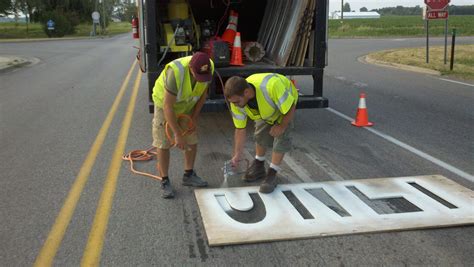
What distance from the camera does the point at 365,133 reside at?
24.1ft

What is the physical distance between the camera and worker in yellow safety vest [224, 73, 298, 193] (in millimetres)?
4324

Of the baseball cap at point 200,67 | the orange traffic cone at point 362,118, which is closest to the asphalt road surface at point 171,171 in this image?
the orange traffic cone at point 362,118

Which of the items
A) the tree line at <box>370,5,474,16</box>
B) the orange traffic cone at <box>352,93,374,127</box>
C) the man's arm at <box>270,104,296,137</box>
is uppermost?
the tree line at <box>370,5,474,16</box>

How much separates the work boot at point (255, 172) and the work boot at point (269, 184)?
272 mm

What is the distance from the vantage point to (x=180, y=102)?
184 inches

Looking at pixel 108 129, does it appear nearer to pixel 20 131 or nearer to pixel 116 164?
pixel 20 131

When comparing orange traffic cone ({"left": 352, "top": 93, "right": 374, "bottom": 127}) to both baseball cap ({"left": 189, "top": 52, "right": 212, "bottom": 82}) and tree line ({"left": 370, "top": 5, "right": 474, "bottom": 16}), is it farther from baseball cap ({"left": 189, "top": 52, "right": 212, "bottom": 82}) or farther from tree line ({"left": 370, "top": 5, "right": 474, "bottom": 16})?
tree line ({"left": 370, "top": 5, "right": 474, "bottom": 16})

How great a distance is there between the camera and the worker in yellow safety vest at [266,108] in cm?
432

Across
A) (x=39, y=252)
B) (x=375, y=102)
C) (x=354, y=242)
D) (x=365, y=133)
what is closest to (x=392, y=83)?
(x=375, y=102)

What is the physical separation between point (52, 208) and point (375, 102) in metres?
7.35

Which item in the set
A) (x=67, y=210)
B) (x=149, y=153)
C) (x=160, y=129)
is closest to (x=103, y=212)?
(x=67, y=210)

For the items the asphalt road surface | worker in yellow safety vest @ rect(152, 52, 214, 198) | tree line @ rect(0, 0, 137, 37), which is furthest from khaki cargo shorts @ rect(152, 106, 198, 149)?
tree line @ rect(0, 0, 137, 37)

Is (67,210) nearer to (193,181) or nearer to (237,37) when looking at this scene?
(193,181)

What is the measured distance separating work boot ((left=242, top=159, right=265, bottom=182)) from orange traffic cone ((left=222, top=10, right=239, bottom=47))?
3.34 metres
